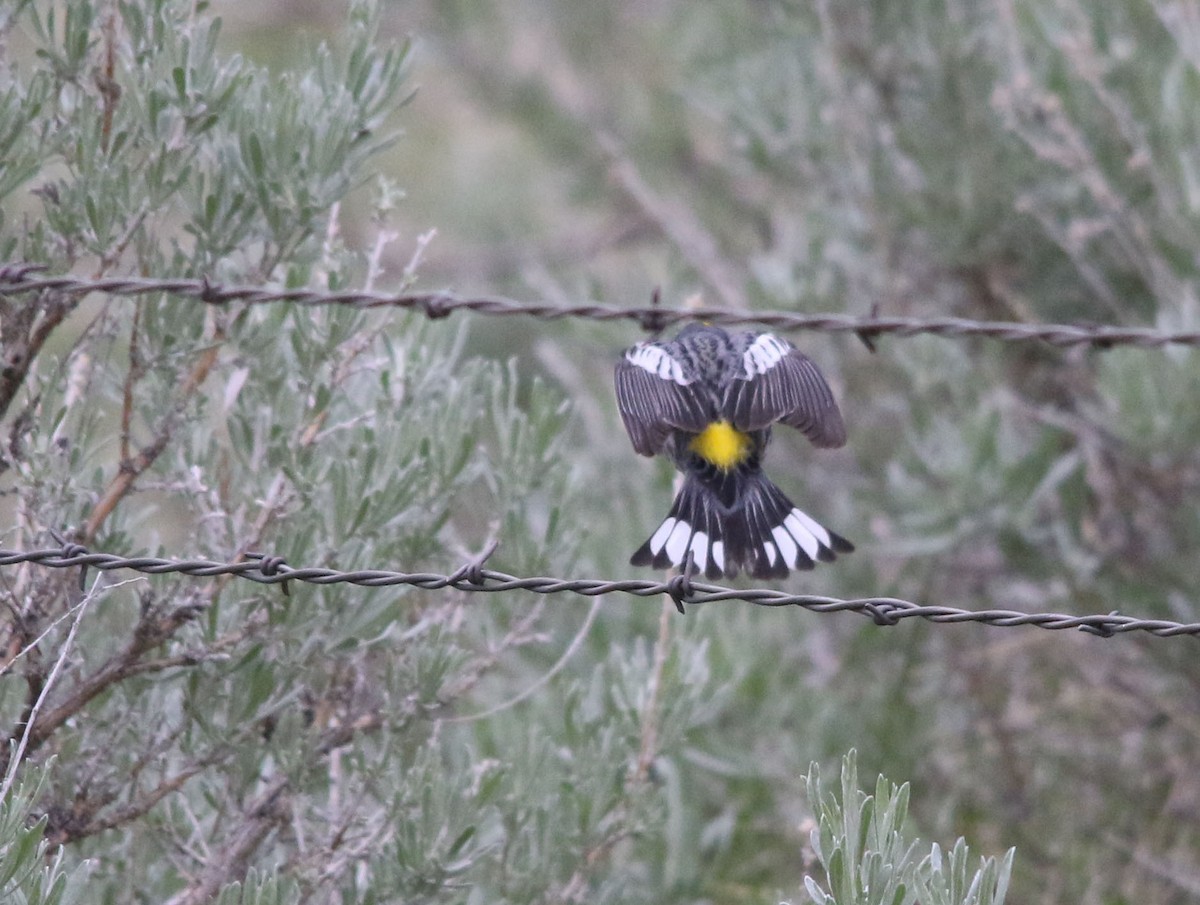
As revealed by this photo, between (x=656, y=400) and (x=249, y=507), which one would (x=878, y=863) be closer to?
(x=656, y=400)

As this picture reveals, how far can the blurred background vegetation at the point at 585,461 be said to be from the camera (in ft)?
10.1

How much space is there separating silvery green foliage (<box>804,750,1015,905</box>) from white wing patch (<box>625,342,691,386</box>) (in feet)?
4.20

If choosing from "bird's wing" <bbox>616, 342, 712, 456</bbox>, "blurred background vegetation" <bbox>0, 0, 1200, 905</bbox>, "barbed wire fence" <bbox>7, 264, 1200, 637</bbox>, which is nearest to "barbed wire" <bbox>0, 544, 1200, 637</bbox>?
"barbed wire fence" <bbox>7, 264, 1200, 637</bbox>

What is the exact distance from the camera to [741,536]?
3424 millimetres

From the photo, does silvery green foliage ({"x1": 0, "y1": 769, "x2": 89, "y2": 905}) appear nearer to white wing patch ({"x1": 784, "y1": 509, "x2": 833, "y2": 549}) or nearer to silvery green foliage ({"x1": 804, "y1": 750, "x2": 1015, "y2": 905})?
silvery green foliage ({"x1": 804, "y1": 750, "x2": 1015, "y2": 905})

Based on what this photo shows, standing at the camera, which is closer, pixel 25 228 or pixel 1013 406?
pixel 25 228

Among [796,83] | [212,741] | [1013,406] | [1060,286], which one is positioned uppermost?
[796,83]

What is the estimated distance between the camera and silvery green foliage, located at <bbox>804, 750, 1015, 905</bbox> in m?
2.37

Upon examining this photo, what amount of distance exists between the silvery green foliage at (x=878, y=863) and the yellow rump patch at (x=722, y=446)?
1304mm

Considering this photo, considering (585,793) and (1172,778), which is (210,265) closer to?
(585,793)

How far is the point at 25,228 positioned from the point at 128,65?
1.34ft

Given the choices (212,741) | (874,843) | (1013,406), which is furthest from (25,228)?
(1013,406)

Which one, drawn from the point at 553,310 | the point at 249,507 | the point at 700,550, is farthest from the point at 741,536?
the point at 249,507

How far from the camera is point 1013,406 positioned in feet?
18.9
